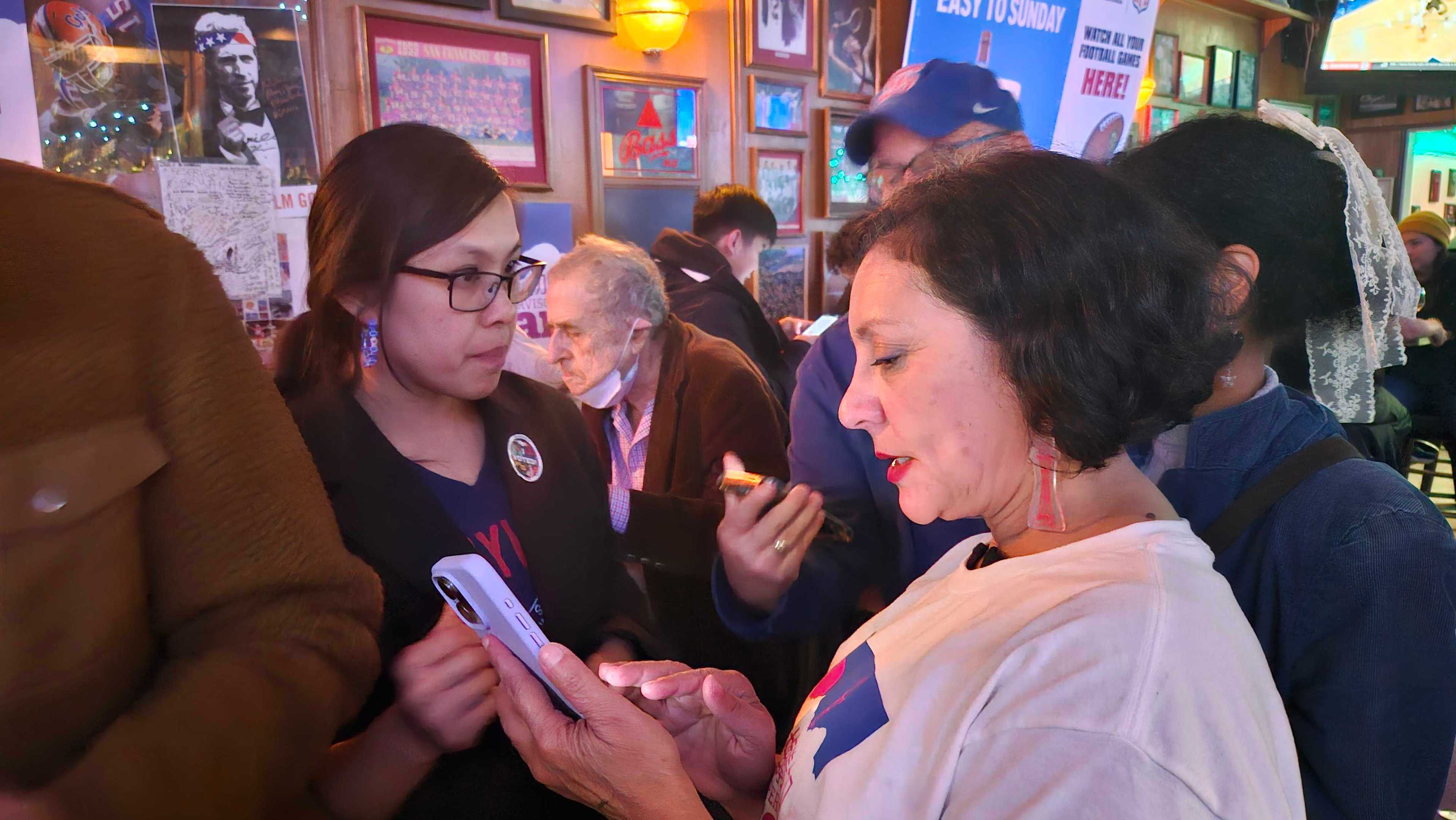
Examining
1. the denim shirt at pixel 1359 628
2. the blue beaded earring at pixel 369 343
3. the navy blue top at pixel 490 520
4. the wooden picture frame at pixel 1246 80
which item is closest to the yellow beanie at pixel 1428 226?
the wooden picture frame at pixel 1246 80

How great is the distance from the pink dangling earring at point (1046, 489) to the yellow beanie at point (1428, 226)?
5327 millimetres

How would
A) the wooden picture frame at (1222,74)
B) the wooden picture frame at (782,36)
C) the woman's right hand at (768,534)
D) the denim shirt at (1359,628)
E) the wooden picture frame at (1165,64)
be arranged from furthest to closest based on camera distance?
1. the wooden picture frame at (1222,74)
2. the wooden picture frame at (1165,64)
3. the wooden picture frame at (782,36)
4. the woman's right hand at (768,534)
5. the denim shirt at (1359,628)

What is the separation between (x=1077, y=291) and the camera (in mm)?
892

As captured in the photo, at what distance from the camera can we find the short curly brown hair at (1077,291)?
895 mm

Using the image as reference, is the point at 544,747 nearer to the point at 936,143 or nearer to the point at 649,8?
the point at 936,143

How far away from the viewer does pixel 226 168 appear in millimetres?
2449

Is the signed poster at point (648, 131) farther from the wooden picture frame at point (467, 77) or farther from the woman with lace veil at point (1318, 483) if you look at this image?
the woman with lace veil at point (1318, 483)

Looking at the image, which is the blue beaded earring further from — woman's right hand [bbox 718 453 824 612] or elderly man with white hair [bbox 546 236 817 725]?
elderly man with white hair [bbox 546 236 817 725]

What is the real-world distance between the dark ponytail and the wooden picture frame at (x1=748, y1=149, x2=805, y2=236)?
2821 mm

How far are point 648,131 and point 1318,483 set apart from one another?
3.04m

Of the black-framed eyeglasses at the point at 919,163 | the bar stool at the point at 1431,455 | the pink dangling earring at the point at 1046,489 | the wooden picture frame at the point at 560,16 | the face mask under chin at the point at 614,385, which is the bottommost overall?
the bar stool at the point at 1431,455

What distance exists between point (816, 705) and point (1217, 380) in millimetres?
746

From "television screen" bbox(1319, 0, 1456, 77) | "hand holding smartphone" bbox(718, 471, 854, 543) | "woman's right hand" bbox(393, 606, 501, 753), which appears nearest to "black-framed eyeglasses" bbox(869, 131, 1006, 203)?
"hand holding smartphone" bbox(718, 471, 854, 543)

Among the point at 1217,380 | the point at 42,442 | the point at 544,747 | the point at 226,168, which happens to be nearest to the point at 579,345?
the point at 226,168
